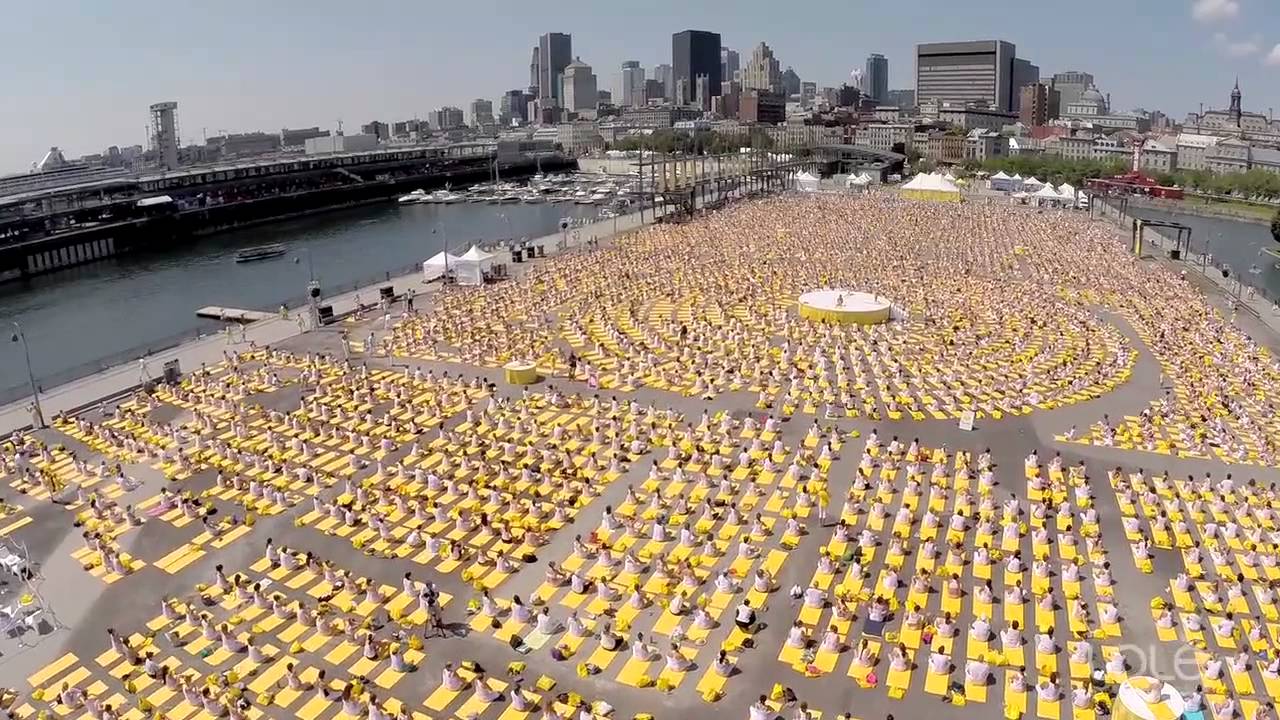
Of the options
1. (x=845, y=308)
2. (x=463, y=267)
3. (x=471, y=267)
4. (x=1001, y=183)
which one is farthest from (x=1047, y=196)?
(x=463, y=267)

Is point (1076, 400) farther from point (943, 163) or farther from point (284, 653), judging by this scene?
point (943, 163)

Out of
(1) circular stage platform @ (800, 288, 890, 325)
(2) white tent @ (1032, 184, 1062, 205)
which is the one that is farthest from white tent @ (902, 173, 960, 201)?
(1) circular stage platform @ (800, 288, 890, 325)

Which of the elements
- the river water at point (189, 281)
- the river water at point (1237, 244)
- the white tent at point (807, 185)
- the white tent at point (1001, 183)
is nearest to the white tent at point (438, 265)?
the river water at point (189, 281)

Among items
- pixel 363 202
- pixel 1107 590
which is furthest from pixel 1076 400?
pixel 363 202

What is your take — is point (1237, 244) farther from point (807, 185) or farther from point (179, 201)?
point (179, 201)

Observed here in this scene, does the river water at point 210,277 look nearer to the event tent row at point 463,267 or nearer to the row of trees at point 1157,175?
the event tent row at point 463,267

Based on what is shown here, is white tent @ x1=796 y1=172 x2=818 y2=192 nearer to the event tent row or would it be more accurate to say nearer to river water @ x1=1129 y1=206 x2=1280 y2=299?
river water @ x1=1129 y1=206 x2=1280 y2=299
